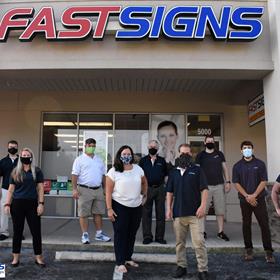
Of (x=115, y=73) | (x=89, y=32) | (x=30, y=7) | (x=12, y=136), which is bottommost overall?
(x=12, y=136)

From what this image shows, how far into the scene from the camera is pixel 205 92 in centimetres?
1012

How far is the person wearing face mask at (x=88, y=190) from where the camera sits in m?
6.53

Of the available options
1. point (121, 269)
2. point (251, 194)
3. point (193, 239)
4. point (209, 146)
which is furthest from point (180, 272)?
point (209, 146)

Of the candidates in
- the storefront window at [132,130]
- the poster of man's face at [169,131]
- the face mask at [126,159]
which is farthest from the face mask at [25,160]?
the poster of man's face at [169,131]

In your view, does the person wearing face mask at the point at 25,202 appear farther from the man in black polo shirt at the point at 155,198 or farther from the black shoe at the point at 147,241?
the man in black polo shirt at the point at 155,198

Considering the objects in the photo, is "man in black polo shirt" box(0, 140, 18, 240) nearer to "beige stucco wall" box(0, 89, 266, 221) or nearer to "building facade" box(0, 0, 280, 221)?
"building facade" box(0, 0, 280, 221)

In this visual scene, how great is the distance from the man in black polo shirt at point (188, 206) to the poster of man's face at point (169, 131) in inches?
203

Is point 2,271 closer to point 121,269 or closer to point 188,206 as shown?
point 121,269

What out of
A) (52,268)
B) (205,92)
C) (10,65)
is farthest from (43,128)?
(52,268)

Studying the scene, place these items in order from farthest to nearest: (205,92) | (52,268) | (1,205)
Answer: (205,92) < (1,205) < (52,268)

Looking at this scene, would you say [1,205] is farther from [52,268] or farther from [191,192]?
[191,192]

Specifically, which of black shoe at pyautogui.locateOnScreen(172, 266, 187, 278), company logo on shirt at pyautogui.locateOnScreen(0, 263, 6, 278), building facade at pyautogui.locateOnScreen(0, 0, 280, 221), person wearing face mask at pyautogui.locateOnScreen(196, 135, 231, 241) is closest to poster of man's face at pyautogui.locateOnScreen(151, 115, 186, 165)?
building facade at pyautogui.locateOnScreen(0, 0, 280, 221)

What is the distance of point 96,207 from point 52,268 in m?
1.51

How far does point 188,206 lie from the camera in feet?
15.9
